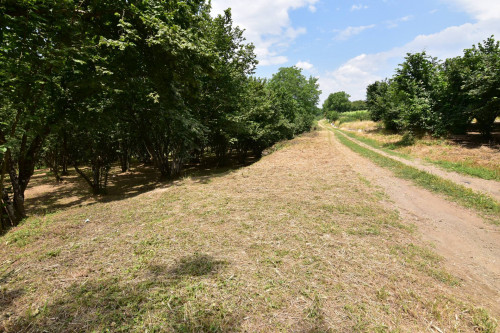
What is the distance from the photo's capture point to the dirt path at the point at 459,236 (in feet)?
13.1

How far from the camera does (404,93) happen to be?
72.7ft

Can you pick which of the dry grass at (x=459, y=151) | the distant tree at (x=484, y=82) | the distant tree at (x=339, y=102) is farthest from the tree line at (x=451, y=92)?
the distant tree at (x=339, y=102)

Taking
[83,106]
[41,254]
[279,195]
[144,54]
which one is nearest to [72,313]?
[41,254]

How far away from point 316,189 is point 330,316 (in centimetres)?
661

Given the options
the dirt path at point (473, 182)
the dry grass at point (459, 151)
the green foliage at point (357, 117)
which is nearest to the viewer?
the dirt path at point (473, 182)

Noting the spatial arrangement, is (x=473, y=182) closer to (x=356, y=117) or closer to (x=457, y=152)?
(x=457, y=152)

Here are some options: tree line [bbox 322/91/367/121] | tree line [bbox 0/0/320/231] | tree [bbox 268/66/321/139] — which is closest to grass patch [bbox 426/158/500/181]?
tree line [bbox 0/0/320/231]

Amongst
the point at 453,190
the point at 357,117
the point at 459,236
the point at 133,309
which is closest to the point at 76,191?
the point at 133,309

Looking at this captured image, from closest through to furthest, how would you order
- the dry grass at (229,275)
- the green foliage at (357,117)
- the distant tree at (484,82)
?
the dry grass at (229,275) → the distant tree at (484,82) → the green foliage at (357,117)

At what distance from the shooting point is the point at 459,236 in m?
5.76

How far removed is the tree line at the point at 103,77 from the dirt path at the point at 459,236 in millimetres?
10135

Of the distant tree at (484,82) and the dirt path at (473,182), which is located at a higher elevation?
the distant tree at (484,82)

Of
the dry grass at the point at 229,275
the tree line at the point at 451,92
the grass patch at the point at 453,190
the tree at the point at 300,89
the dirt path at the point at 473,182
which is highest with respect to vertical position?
the tree at the point at 300,89

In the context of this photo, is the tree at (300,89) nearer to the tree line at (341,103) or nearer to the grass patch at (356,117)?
the grass patch at (356,117)
